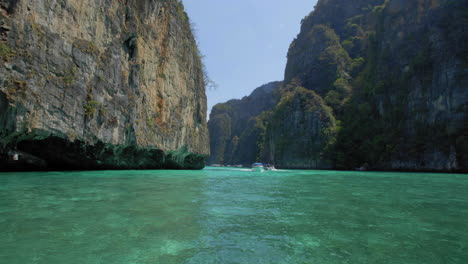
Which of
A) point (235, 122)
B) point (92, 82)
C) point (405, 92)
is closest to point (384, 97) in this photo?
point (405, 92)

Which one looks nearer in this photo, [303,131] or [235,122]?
[303,131]

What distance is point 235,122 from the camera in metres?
148

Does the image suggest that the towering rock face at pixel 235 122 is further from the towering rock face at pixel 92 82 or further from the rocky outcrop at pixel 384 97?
the towering rock face at pixel 92 82

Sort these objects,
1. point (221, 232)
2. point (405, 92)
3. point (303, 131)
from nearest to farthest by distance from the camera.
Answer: point (221, 232) < point (405, 92) < point (303, 131)

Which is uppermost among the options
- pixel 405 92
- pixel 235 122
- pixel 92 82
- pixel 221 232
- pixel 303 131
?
pixel 235 122

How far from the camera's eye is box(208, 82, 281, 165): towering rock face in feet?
419

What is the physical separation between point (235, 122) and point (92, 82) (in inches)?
5176

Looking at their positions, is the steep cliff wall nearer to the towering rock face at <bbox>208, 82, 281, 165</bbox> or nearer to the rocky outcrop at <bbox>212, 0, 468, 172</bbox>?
the rocky outcrop at <bbox>212, 0, 468, 172</bbox>

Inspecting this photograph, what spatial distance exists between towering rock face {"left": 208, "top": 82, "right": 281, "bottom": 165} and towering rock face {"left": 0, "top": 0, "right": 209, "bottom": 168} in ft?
311

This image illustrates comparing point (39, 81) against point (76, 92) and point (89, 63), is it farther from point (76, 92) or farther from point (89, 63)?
point (89, 63)

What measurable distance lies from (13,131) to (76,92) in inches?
169

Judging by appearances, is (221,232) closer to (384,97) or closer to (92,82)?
(92,82)

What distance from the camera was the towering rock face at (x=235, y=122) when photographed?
127819 mm

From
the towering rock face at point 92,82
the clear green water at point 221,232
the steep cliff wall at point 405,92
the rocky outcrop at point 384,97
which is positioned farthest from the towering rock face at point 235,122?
the clear green water at point 221,232
